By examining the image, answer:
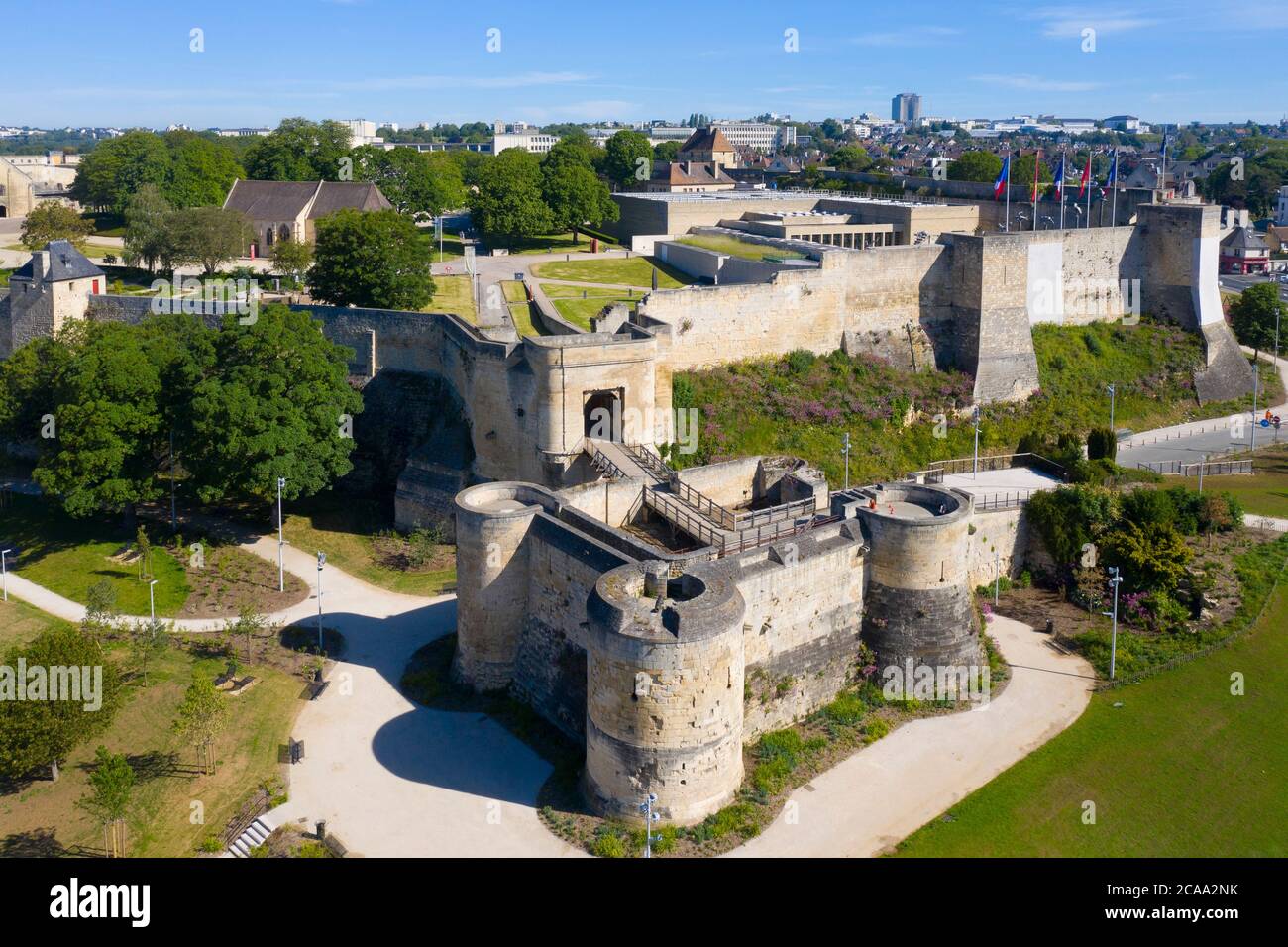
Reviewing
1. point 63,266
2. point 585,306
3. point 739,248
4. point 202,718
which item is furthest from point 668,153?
point 202,718

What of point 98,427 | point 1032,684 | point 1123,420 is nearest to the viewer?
point 1032,684

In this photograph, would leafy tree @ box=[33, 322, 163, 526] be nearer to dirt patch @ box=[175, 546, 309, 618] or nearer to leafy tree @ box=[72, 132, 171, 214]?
dirt patch @ box=[175, 546, 309, 618]

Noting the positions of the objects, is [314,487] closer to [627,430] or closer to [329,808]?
[627,430]

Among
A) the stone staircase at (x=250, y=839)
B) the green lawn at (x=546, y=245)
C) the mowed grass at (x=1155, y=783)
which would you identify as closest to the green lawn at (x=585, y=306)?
the green lawn at (x=546, y=245)

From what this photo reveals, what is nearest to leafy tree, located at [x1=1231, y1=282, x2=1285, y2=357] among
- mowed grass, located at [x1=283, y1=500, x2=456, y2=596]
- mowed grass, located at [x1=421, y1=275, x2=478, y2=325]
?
mowed grass, located at [x1=421, y1=275, x2=478, y2=325]

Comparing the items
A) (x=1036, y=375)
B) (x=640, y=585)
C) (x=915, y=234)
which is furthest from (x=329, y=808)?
(x=915, y=234)

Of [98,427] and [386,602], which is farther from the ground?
[98,427]
